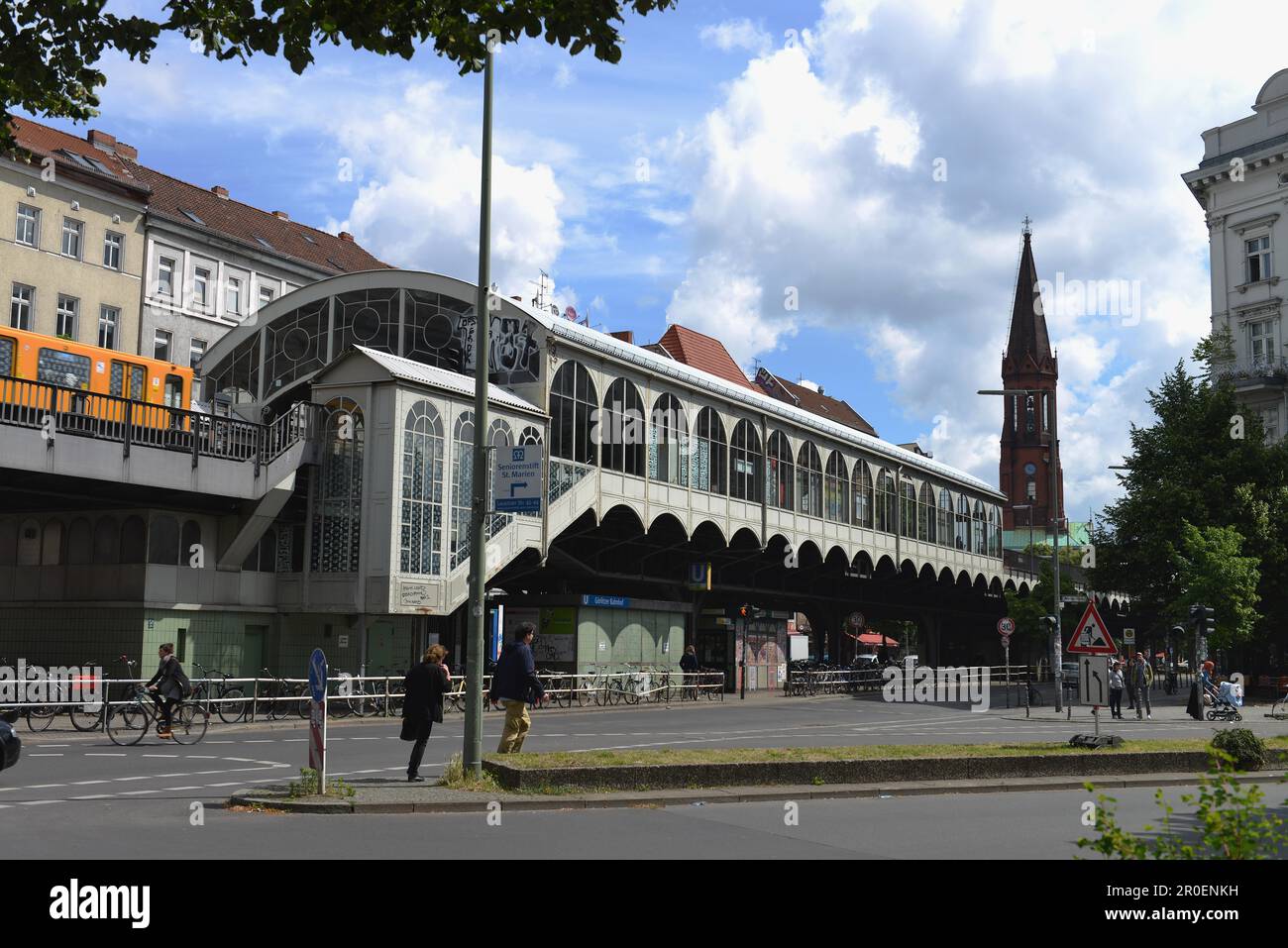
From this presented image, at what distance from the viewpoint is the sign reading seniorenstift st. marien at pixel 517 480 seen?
16.5 metres

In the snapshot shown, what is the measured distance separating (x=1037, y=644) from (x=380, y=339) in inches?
2132

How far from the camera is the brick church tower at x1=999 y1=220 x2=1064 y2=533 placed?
471 feet

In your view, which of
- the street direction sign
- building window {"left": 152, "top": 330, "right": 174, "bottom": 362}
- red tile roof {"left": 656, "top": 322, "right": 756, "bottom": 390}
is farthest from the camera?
red tile roof {"left": 656, "top": 322, "right": 756, "bottom": 390}

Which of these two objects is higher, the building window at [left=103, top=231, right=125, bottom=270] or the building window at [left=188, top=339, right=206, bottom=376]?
the building window at [left=103, top=231, right=125, bottom=270]

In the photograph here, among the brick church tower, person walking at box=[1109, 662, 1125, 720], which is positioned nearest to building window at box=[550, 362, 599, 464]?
person walking at box=[1109, 662, 1125, 720]

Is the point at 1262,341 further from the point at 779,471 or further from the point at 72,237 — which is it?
the point at 72,237

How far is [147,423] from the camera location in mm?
29766

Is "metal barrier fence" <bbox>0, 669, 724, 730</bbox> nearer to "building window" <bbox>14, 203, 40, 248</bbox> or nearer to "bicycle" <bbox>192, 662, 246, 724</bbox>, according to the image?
"bicycle" <bbox>192, 662, 246, 724</bbox>

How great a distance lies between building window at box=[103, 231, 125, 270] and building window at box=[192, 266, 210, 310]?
12.4 ft
